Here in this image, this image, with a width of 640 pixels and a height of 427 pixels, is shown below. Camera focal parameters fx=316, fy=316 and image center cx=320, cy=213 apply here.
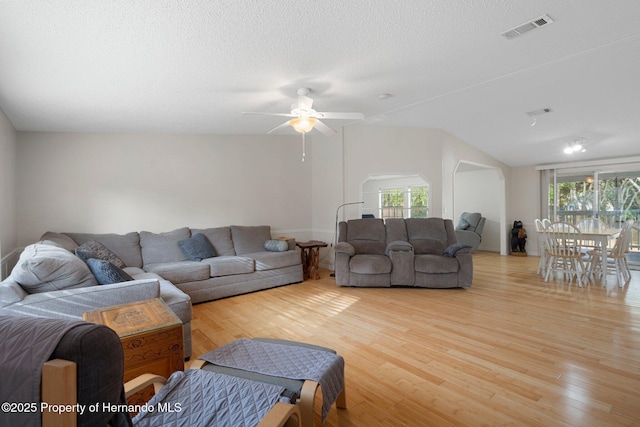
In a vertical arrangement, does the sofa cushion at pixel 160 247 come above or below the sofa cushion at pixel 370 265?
above

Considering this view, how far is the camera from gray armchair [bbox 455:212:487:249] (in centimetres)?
759

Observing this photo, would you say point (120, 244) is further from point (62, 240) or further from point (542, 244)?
point (542, 244)

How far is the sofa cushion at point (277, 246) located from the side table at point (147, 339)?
10.2 feet

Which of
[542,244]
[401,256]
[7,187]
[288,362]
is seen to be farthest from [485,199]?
[7,187]

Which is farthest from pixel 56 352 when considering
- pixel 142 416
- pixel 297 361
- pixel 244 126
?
pixel 244 126

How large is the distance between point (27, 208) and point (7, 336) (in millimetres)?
4587

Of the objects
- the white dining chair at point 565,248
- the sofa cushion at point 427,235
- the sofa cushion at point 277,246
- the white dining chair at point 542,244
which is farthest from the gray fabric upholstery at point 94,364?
the white dining chair at point 542,244

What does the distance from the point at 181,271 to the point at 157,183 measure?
167cm

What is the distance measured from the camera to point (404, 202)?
776 centimetres

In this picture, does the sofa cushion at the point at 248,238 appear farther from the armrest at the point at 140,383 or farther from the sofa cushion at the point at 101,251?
the armrest at the point at 140,383

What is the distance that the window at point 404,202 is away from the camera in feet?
23.1

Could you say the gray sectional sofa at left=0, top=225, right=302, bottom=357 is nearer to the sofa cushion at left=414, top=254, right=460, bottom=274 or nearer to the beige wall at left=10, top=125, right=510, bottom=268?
the beige wall at left=10, top=125, right=510, bottom=268

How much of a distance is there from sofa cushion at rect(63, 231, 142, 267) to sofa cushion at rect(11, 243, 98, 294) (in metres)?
1.64

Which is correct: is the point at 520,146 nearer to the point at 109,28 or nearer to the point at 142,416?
the point at 109,28
